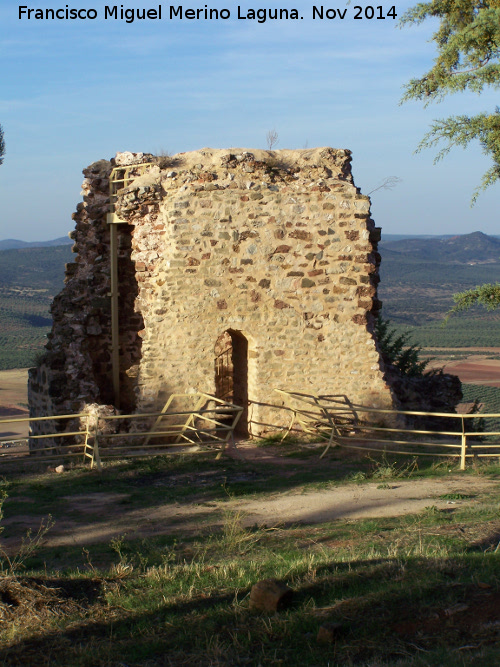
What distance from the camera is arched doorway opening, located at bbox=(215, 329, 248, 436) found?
479 inches

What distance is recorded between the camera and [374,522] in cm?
696

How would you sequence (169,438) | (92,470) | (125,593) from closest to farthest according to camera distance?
(125,593) < (92,470) < (169,438)

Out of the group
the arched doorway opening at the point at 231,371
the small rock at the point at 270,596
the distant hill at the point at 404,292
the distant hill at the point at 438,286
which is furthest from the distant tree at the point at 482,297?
the distant hill at the point at 404,292

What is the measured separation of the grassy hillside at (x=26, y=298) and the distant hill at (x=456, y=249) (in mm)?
56362

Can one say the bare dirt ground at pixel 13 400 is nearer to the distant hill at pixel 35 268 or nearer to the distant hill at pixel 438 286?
the distant hill at pixel 438 286

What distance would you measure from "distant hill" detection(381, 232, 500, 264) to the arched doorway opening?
116393 mm

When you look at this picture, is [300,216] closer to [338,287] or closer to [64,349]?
[338,287]

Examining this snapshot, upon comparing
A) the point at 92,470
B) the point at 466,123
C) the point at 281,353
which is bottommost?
the point at 92,470

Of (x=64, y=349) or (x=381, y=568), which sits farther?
(x=64, y=349)

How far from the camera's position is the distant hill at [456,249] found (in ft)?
436

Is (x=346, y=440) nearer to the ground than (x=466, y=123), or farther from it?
nearer to the ground

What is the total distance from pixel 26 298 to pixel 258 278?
65057mm

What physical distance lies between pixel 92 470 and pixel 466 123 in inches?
384

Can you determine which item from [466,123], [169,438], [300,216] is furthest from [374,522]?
[466,123]
